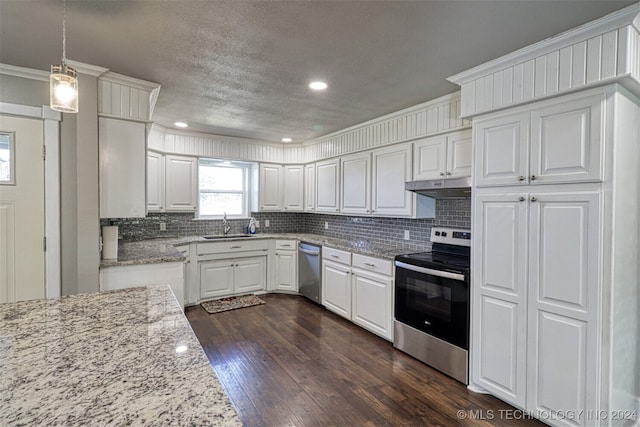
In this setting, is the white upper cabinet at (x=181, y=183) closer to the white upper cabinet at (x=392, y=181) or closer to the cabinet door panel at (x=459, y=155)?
the white upper cabinet at (x=392, y=181)

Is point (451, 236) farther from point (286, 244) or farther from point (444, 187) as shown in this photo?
point (286, 244)

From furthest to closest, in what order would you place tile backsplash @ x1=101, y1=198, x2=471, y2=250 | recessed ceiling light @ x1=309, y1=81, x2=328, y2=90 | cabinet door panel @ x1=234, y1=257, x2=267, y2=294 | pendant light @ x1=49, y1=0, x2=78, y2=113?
cabinet door panel @ x1=234, y1=257, x2=267, y2=294, tile backsplash @ x1=101, y1=198, x2=471, y2=250, recessed ceiling light @ x1=309, y1=81, x2=328, y2=90, pendant light @ x1=49, y1=0, x2=78, y2=113

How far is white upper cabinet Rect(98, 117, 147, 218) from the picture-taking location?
247cm

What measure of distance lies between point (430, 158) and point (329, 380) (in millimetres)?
2185

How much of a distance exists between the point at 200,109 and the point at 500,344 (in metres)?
3.39

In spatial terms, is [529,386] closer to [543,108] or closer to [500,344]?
[500,344]

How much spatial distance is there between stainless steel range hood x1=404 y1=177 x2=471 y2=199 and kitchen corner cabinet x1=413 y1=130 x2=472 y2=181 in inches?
6.6

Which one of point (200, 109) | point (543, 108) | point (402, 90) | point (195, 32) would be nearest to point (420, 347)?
point (543, 108)

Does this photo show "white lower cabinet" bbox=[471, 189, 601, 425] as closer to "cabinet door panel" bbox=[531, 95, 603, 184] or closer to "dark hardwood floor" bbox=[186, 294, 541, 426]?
"cabinet door panel" bbox=[531, 95, 603, 184]

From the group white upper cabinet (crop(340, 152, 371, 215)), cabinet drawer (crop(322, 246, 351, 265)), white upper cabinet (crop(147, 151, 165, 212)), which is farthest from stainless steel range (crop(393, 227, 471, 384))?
white upper cabinet (crop(147, 151, 165, 212))

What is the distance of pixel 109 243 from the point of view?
265cm

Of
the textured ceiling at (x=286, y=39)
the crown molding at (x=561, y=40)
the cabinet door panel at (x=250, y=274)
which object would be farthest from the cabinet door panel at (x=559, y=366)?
the cabinet door panel at (x=250, y=274)

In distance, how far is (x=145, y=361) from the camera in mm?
920

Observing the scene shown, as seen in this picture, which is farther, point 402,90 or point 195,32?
point 402,90
